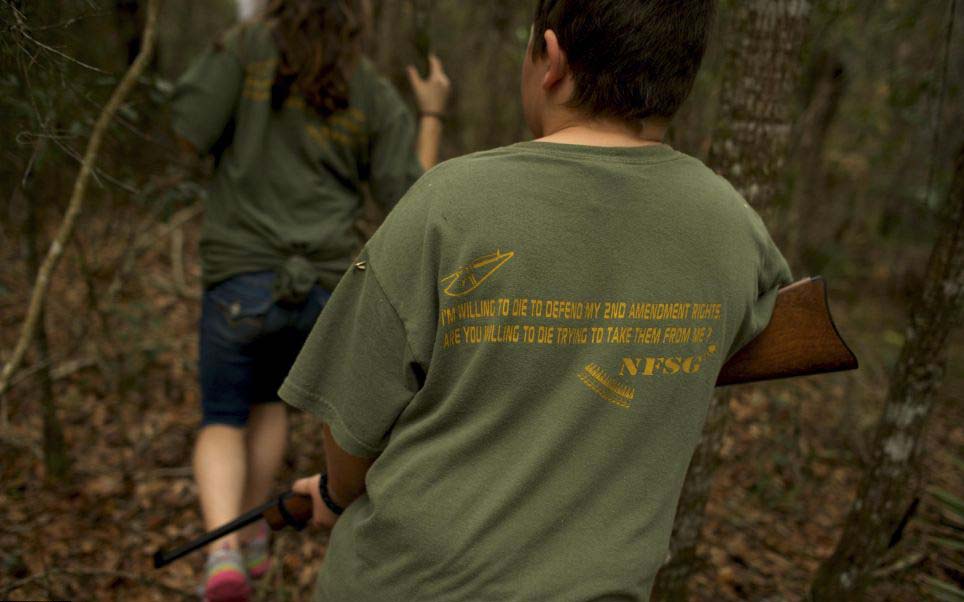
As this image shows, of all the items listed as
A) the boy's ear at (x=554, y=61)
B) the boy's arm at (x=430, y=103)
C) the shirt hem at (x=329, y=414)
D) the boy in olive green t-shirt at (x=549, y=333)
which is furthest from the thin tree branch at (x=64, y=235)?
the boy's ear at (x=554, y=61)

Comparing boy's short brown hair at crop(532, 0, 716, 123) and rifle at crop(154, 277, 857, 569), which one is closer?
boy's short brown hair at crop(532, 0, 716, 123)

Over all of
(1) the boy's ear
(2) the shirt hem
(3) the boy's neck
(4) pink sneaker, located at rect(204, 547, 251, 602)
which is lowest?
(4) pink sneaker, located at rect(204, 547, 251, 602)

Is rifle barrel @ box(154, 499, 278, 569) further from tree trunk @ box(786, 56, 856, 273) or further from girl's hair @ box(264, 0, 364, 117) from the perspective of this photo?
tree trunk @ box(786, 56, 856, 273)

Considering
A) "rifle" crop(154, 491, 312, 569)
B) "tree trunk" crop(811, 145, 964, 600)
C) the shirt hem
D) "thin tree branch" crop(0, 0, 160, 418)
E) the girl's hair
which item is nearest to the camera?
the shirt hem

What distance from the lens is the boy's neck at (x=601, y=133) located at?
3.88ft

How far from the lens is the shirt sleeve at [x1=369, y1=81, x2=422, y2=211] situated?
276cm

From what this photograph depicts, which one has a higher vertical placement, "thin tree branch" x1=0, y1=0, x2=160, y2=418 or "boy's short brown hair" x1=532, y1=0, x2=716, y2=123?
"boy's short brown hair" x1=532, y1=0, x2=716, y2=123

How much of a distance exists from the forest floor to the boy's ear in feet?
7.07

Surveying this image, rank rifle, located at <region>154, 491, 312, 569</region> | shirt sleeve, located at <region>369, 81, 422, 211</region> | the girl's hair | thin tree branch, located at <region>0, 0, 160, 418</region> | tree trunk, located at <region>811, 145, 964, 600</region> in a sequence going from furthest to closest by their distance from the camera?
1. shirt sleeve, located at <region>369, 81, 422, 211</region>
2. the girl's hair
3. tree trunk, located at <region>811, 145, 964, 600</region>
4. thin tree branch, located at <region>0, 0, 160, 418</region>
5. rifle, located at <region>154, 491, 312, 569</region>

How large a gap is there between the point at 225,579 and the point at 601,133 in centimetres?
207

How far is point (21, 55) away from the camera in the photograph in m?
1.82

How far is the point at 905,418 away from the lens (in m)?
2.54

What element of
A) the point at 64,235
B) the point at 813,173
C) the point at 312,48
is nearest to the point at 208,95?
the point at 312,48

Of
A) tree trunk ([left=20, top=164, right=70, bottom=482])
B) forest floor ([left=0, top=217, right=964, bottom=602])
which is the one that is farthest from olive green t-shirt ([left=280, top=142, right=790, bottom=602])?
tree trunk ([left=20, top=164, right=70, bottom=482])
